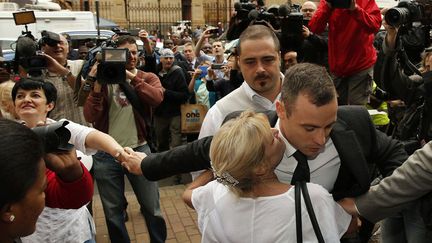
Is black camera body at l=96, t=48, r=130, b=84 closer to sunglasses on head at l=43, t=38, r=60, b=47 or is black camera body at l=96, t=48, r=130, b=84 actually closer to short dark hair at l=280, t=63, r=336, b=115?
sunglasses on head at l=43, t=38, r=60, b=47

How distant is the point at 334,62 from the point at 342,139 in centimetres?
275

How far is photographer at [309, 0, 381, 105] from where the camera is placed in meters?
4.46

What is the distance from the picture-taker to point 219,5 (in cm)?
3300

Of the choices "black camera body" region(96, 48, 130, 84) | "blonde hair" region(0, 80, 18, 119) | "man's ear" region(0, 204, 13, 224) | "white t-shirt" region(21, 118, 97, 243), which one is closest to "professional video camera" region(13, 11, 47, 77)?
"blonde hair" region(0, 80, 18, 119)

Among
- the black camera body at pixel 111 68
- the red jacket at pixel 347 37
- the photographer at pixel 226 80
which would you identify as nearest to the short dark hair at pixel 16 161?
the black camera body at pixel 111 68

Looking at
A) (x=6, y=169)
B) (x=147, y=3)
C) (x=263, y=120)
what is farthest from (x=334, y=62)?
(x=147, y=3)

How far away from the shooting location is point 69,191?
216 cm

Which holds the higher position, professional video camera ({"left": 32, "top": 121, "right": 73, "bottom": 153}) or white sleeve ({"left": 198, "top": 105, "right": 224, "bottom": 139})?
professional video camera ({"left": 32, "top": 121, "right": 73, "bottom": 153})

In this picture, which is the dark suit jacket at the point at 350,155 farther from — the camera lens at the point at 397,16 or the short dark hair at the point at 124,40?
the short dark hair at the point at 124,40

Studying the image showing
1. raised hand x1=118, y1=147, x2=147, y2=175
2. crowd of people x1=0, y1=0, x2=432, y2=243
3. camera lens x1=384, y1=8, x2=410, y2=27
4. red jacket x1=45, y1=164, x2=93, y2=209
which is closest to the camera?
crowd of people x1=0, y1=0, x2=432, y2=243

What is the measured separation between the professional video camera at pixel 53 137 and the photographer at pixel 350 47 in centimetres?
322

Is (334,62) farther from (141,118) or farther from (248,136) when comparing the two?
(248,136)

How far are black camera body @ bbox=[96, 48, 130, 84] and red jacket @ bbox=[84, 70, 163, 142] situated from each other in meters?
0.26

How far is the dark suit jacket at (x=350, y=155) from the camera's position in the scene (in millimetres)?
2037
